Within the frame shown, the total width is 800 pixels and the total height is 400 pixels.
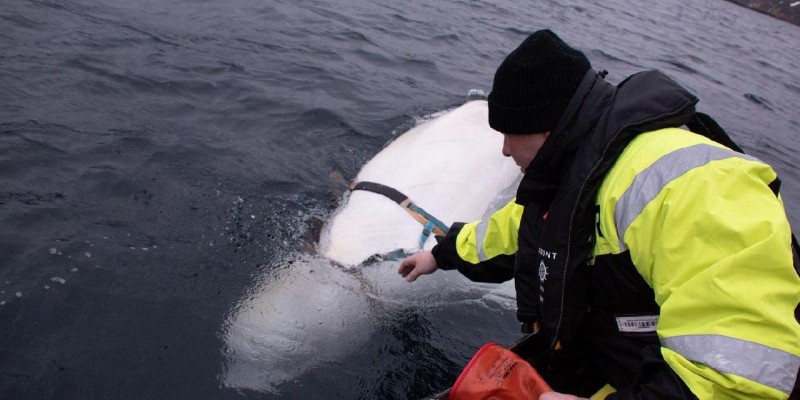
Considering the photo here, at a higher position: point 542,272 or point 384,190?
point 542,272

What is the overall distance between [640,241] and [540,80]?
740 millimetres

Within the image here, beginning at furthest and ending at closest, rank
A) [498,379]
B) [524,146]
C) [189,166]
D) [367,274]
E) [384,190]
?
[189,166]
[384,190]
[367,274]
[498,379]
[524,146]

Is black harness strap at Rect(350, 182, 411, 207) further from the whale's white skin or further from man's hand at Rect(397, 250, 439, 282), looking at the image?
man's hand at Rect(397, 250, 439, 282)

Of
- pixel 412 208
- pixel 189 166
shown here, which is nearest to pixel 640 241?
pixel 412 208

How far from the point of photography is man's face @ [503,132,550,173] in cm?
240

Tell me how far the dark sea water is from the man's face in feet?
5.78

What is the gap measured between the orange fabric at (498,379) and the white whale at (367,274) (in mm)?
1286

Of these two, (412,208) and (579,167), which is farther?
(412,208)

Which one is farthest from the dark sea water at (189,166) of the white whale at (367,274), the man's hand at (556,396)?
the man's hand at (556,396)

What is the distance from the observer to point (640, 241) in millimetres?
1935

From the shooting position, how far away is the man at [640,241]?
1.63 metres

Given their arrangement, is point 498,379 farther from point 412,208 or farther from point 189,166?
point 189,166

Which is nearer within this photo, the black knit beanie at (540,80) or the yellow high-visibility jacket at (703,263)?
the yellow high-visibility jacket at (703,263)

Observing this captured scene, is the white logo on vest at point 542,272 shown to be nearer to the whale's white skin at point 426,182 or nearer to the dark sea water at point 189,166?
the dark sea water at point 189,166
